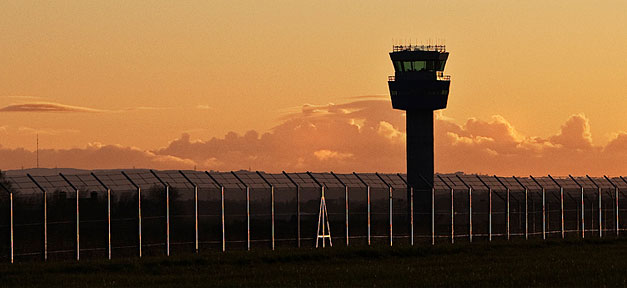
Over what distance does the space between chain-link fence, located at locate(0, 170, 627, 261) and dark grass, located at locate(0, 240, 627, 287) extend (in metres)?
3.91

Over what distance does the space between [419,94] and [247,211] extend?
202ft

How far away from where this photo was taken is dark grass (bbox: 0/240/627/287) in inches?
1104

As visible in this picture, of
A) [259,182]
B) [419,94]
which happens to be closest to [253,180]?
[259,182]

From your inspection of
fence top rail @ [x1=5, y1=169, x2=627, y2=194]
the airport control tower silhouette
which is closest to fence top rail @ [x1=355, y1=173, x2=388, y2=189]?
fence top rail @ [x1=5, y1=169, x2=627, y2=194]

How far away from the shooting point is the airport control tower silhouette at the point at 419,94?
10206 cm

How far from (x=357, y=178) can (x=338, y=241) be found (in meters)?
7.54

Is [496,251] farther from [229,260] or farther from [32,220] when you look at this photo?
[32,220]

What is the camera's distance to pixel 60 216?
71.1 metres

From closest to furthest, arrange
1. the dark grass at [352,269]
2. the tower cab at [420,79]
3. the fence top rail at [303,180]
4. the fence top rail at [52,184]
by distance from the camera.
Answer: the dark grass at [352,269]
the fence top rail at [52,184]
the fence top rail at [303,180]
the tower cab at [420,79]

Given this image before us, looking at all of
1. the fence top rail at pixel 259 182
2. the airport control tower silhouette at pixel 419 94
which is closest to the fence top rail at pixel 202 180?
the fence top rail at pixel 259 182

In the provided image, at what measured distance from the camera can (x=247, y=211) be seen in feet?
138

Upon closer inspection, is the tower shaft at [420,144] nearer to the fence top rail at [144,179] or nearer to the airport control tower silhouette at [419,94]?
the airport control tower silhouette at [419,94]

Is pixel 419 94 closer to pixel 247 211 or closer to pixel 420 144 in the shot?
pixel 420 144

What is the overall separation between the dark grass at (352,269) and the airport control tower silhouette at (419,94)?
61.9 m
